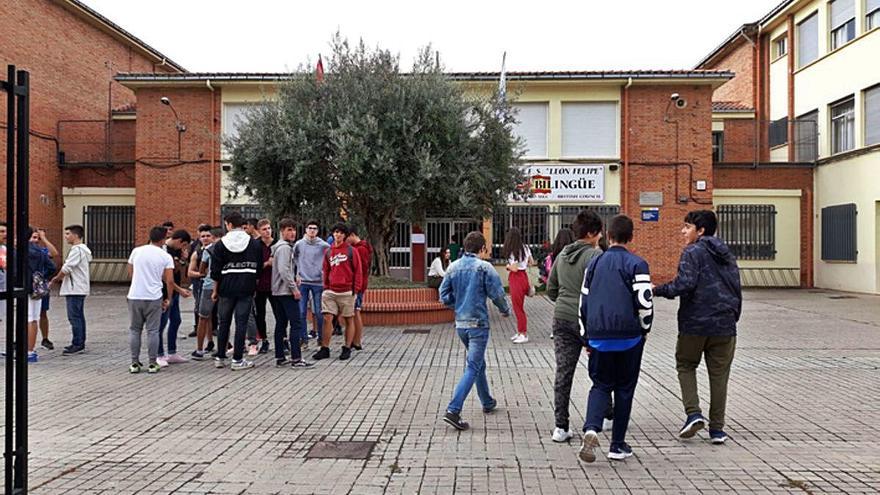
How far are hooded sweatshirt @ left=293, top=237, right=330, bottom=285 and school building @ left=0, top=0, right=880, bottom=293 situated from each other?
10.6m

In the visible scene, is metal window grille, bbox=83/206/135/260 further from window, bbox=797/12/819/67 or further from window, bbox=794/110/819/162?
window, bbox=797/12/819/67

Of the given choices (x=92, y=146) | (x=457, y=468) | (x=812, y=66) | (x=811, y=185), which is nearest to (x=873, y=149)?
(x=811, y=185)

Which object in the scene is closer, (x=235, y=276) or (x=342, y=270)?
(x=235, y=276)

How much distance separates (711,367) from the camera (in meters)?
5.49

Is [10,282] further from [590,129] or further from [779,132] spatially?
[779,132]

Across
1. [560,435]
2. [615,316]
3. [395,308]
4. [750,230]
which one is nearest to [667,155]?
[750,230]

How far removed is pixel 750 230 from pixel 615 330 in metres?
20.2

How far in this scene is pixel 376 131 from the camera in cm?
1279

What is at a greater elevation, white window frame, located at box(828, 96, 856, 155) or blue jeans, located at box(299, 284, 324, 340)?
white window frame, located at box(828, 96, 856, 155)

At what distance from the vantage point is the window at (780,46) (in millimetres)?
25344

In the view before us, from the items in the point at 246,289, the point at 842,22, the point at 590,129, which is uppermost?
the point at 842,22

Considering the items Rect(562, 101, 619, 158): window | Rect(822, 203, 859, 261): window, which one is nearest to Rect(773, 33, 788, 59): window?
Rect(822, 203, 859, 261): window

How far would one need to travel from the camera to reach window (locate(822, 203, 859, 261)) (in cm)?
2081

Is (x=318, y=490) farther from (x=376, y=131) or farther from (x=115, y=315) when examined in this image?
(x=115, y=315)
